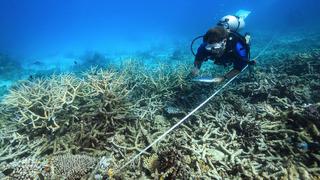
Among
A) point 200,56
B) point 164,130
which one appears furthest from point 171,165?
point 200,56

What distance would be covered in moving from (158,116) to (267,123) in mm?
2046

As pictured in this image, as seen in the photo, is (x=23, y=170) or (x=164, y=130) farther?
(x=164, y=130)

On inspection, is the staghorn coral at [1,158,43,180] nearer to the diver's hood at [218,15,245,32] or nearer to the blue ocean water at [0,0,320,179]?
the blue ocean water at [0,0,320,179]

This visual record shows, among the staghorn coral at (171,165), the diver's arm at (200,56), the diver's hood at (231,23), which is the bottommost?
the staghorn coral at (171,165)

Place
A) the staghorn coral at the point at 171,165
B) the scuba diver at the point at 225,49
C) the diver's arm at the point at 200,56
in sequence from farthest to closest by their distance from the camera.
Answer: the diver's arm at the point at 200,56 → the scuba diver at the point at 225,49 → the staghorn coral at the point at 171,165

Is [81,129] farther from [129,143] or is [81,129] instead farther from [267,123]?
[267,123]

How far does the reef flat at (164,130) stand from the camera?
3.10 m

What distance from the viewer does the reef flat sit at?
122 inches

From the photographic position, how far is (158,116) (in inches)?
189

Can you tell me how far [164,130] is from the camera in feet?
14.0

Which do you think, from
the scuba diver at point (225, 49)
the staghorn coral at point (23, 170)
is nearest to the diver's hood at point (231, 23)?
the scuba diver at point (225, 49)

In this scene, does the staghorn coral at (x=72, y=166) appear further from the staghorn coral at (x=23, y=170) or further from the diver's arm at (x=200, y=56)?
the diver's arm at (x=200, y=56)

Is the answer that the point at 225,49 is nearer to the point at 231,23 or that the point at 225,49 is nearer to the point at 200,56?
the point at 200,56

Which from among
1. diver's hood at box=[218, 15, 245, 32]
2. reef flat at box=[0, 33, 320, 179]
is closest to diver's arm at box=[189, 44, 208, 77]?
reef flat at box=[0, 33, 320, 179]
